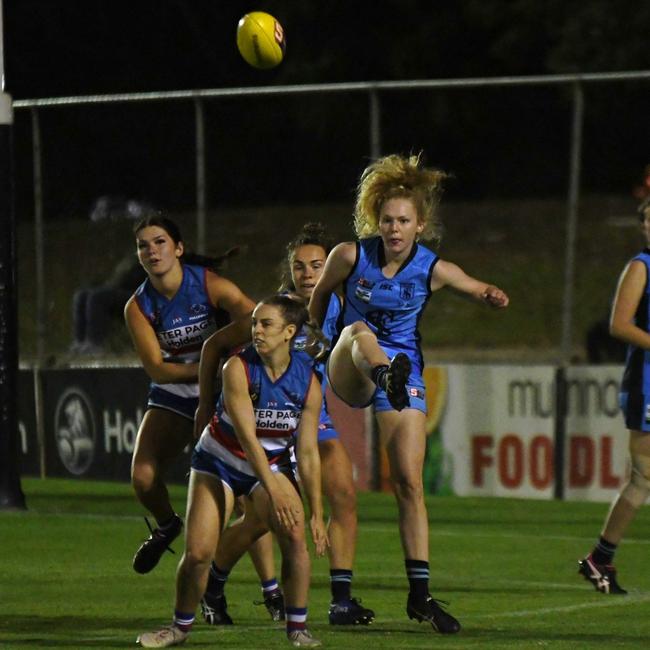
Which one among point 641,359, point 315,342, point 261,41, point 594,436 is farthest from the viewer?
point 594,436

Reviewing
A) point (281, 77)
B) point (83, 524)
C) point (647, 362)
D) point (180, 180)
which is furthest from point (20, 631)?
point (281, 77)

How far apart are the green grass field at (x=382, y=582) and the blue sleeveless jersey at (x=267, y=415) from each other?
84cm

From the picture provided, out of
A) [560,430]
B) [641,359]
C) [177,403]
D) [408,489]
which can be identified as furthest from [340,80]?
[408,489]

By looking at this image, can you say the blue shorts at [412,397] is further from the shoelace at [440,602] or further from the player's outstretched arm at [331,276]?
the shoelace at [440,602]

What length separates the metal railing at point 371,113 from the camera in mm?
14422

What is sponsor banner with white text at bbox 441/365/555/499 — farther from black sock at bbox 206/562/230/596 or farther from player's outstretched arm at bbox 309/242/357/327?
black sock at bbox 206/562/230/596

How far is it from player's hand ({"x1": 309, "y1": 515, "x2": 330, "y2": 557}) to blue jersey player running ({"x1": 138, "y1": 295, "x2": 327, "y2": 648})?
0.04 ft

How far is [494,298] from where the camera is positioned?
8.73 metres

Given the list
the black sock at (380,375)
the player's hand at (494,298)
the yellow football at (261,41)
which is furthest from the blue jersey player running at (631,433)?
the yellow football at (261,41)

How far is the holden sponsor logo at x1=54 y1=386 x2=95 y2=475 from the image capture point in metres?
16.7

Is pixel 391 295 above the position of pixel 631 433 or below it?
Result: above

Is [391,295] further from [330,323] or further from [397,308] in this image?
[330,323]

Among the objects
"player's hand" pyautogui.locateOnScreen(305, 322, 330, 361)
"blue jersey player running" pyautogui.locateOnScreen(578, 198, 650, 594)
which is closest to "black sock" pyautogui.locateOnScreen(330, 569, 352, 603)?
"player's hand" pyautogui.locateOnScreen(305, 322, 330, 361)

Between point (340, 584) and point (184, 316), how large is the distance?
64.5 inches
